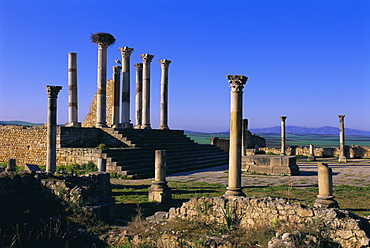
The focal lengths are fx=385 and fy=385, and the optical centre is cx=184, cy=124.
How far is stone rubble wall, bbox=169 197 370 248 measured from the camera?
251 inches

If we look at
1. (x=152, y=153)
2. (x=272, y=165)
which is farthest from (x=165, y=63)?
(x=272, y=165)

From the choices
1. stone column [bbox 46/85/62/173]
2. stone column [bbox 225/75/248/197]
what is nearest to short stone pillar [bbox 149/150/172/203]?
stone column [bbox 225/75/248/197]

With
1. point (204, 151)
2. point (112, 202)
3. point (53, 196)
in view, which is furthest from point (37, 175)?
point (204, 151)

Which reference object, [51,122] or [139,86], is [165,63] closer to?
[139,86]

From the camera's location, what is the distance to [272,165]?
20109 millimetres

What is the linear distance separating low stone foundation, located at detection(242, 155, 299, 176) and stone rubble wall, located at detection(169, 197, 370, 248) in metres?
12.2

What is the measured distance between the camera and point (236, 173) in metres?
10.5

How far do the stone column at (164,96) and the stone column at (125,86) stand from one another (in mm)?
2518

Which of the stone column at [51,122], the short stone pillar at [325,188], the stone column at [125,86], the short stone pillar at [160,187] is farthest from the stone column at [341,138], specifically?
the stone column at [51,122]

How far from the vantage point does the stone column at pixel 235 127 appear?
1048 centimetres

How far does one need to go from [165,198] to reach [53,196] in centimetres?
372

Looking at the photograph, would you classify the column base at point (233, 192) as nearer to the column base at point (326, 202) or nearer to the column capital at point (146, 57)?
the column base at point (326, 202)

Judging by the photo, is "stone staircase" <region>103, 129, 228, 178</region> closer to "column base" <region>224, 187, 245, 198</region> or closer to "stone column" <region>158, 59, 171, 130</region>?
"stone column" <region>158, 59, 171, 130</region>

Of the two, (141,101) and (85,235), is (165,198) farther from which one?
(141,101)
